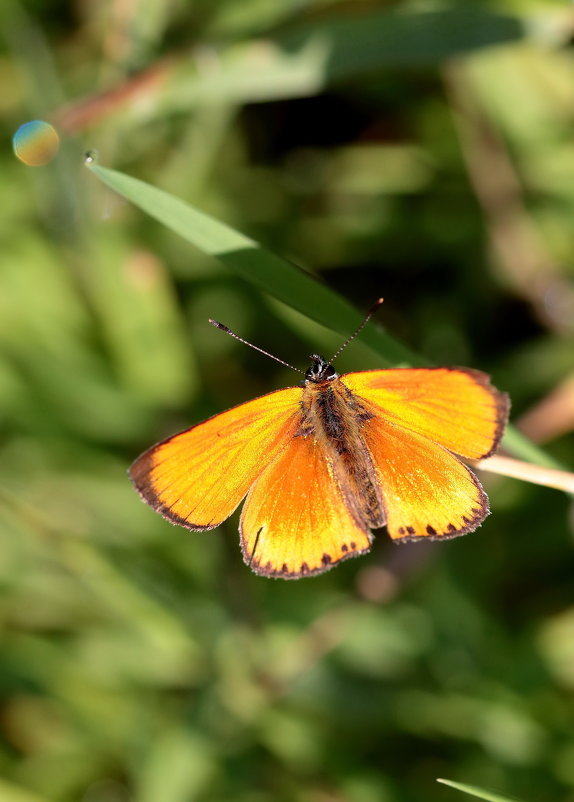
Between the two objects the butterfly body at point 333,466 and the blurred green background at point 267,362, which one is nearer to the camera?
the butterfly body at point 333,466

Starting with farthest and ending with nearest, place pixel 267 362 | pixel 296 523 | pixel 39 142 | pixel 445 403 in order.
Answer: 1. pixel 267 362
2. pixel 39 142
3. pixel 296 523
4. pixel 445 403

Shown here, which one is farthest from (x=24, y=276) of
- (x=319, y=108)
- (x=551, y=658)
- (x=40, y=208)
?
(x=551, y=658)

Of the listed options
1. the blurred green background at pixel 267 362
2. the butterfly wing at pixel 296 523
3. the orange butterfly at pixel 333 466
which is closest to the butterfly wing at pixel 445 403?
the orange butterfly at pixel 333 466

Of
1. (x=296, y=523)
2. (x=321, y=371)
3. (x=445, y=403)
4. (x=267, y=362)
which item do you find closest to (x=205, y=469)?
(x=296, y=523)

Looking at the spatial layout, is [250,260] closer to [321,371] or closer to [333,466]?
[321,371]

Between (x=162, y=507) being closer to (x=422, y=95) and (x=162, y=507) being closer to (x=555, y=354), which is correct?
(x=555, y=354)

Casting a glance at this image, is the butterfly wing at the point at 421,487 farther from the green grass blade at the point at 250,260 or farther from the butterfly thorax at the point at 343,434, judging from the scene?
the green grass blade at the point at 250,260
